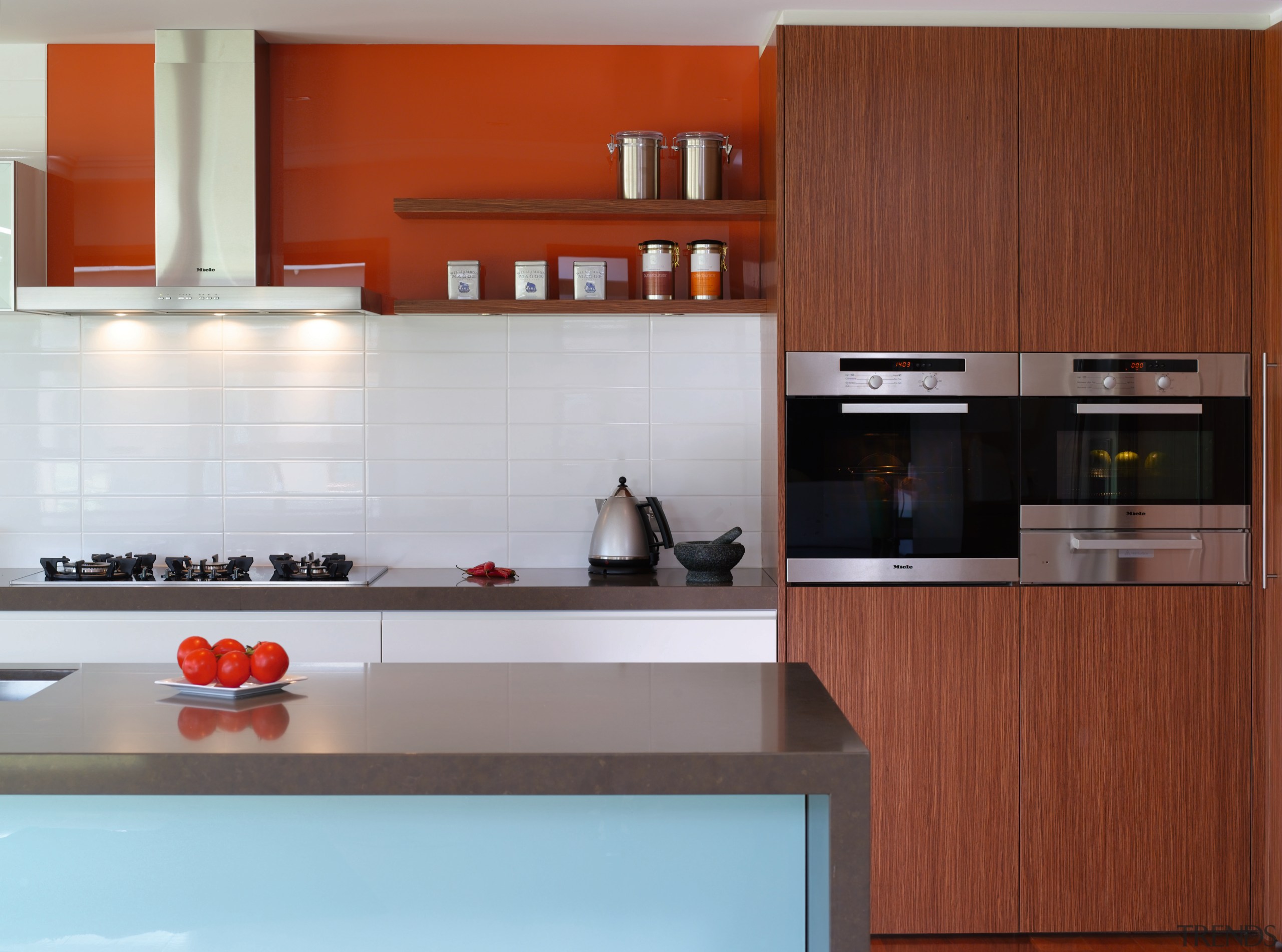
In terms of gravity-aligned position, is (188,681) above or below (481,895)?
above

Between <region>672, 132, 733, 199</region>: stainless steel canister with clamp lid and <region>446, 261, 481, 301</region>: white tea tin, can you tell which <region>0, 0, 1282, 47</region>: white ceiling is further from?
<region>446, 261, 481, 301</region>: white tea tin

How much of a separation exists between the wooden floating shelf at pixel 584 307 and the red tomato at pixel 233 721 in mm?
1779

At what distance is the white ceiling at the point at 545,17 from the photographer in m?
3.08

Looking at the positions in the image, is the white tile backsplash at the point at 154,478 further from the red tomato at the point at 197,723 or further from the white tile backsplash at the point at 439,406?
the red tomato at the point at 197,723

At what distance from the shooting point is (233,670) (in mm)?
1872

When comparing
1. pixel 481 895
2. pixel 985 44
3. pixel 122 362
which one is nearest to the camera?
pixel 481 895

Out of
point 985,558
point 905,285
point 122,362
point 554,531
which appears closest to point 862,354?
point 905,285

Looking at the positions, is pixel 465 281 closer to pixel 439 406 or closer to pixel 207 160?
pixel 439 406

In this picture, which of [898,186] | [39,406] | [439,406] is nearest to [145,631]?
[39,406]

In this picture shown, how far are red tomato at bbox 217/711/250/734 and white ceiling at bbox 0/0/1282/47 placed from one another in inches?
85.3

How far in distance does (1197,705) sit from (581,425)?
1988 mm

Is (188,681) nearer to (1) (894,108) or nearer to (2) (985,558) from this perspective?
(2) (985,558)

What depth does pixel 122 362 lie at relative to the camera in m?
3.62

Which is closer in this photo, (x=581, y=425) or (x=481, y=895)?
(x=481, y=895)
